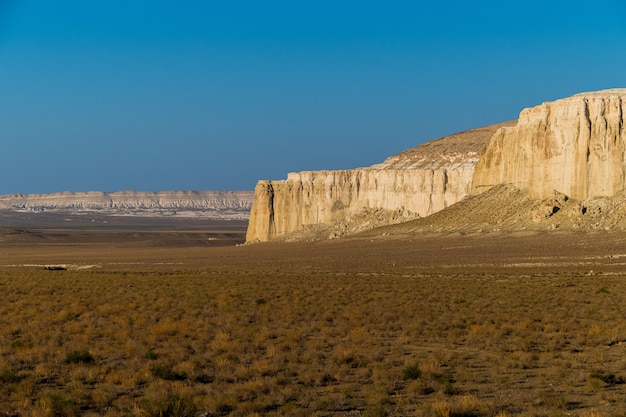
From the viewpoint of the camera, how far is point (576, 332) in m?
20.8

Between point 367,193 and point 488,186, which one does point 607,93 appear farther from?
point 367,193

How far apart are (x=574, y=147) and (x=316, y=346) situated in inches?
2111

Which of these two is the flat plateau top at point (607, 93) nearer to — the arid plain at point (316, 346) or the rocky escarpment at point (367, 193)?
the rocky escarpment at point (367, 193)

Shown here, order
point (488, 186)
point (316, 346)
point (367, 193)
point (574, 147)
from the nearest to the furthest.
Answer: point (316, 346) → point (574, 147) → point (488, 186) → point (367, 193)

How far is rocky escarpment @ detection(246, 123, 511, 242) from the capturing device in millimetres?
91500

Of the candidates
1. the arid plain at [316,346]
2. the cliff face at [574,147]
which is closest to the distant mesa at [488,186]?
the cliff face at [574,147]

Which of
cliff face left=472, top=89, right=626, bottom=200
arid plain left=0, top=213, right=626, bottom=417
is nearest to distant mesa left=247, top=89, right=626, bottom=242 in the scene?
cliff face left=472, top=89, right=626, bottom=200

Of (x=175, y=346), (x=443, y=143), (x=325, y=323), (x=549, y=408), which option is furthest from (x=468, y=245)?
(x=443, y=143)

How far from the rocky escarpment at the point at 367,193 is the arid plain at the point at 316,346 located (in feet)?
172

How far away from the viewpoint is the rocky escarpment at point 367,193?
9150cm

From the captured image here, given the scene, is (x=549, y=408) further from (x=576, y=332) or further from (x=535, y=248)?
(x=535, y=248)

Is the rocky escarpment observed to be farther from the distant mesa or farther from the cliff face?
the cliff face

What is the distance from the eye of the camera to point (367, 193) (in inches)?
3944

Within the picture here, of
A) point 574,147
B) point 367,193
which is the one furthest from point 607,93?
point 367,193
